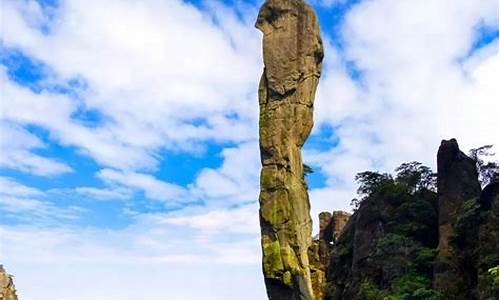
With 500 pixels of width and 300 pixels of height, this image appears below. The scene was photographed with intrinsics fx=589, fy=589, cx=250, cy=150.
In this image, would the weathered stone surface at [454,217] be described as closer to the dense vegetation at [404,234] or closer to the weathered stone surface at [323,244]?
the dense vegetation at [404,234]

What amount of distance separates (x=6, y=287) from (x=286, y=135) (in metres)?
25.1

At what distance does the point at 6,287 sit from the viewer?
44.2 m

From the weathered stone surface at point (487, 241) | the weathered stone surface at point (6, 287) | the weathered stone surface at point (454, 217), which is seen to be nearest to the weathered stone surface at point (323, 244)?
Result: the weathered stone surface at point (454, 217)

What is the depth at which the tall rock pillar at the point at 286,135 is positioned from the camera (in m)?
33.1

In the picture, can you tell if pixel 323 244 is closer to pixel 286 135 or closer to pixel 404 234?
pixel 404 234

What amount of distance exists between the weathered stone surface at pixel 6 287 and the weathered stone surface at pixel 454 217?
100ft

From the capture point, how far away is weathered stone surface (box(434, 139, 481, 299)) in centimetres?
2938

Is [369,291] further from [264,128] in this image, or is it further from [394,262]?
[264,128]

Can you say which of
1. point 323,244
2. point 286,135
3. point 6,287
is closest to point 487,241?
point 286,135

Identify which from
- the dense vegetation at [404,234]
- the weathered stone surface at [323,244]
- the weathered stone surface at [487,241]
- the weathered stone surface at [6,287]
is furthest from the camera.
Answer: the weathered stone surface at [323,244]

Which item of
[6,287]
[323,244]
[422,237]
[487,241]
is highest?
[323,244]

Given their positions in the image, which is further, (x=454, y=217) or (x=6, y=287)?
(x=6, y=287)

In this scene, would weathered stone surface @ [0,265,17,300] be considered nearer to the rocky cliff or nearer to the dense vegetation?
the rocky cliff

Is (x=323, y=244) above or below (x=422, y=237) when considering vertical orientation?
above
